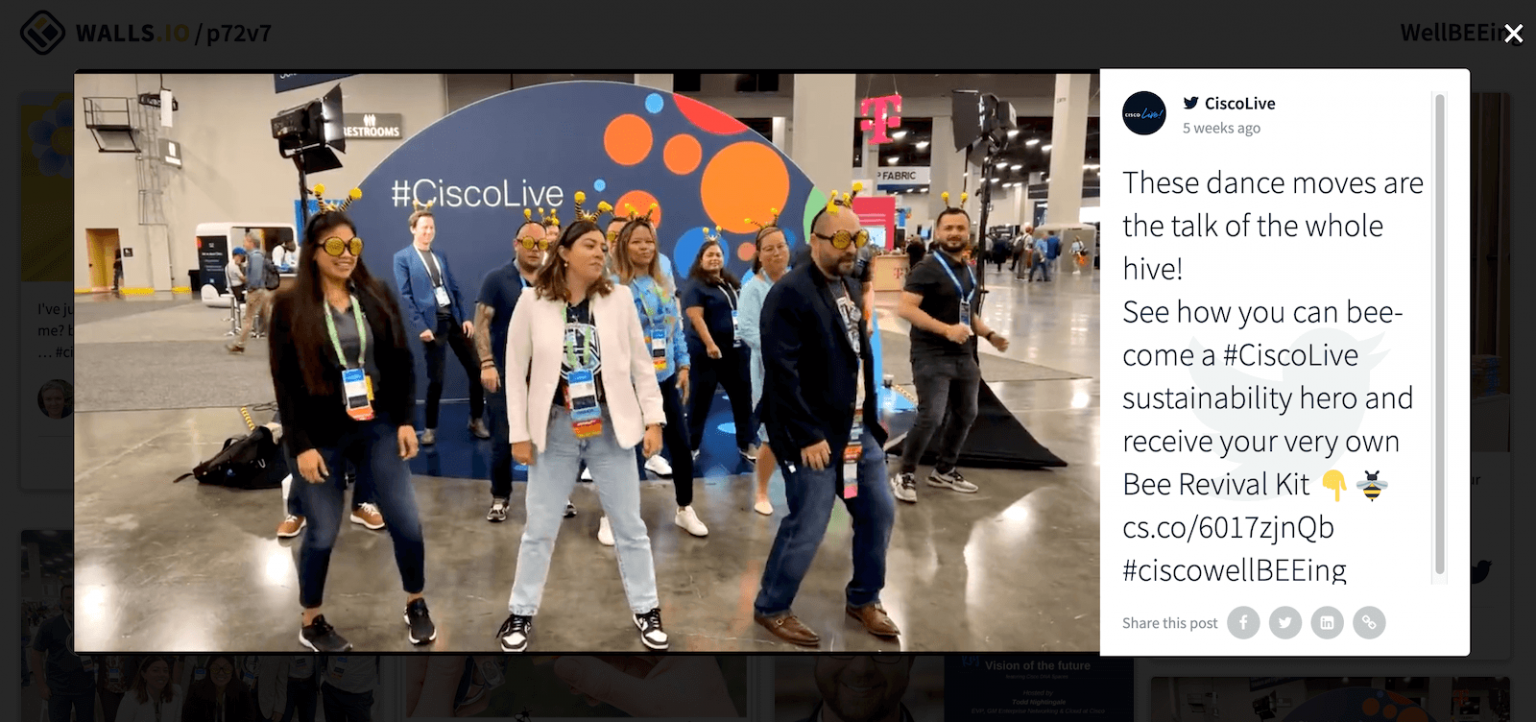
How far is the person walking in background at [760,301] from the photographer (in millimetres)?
3762

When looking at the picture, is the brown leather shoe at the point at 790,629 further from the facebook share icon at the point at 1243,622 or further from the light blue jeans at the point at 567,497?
the facebook share icon at the point at 1243,622

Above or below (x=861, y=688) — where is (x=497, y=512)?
above

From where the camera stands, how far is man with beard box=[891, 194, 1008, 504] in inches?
→ 152

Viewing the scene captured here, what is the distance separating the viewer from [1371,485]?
7.93ft

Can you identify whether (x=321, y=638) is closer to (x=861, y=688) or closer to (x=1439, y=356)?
(x=861, y=688)

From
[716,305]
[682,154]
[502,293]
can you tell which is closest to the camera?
[502,293]

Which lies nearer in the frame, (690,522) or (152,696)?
(152,696)

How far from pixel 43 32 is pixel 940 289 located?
330cm

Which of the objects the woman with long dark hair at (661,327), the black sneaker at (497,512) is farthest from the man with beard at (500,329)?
the woman with long dark hair at (661,327)

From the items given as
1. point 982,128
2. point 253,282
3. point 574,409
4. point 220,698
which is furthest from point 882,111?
point 253,282

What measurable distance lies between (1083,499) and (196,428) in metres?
5.49

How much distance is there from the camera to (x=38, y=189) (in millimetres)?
2291

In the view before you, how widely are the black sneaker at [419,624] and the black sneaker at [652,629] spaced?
0.65m

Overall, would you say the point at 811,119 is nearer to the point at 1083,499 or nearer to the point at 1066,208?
the point at 1083,499
